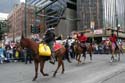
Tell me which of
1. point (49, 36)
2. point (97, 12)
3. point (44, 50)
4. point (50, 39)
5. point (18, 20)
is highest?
point (97, 12)

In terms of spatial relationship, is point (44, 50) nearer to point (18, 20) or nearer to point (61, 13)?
point (61, 13)

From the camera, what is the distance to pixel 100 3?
364 feet

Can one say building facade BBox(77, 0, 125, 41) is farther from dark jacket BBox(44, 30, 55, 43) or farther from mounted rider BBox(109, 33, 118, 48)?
dark jacket BBox(44, 30, 55, 43)

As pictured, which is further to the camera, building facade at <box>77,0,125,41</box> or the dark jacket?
building facade at <box>77,0,125,41</box>

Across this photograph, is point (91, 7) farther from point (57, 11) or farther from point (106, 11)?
point (57, 11)

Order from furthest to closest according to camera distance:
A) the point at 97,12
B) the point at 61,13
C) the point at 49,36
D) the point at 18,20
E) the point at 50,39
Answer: the point at 18,20, the point at 61,13, the point at 97,12, the point at 49,36, the point at 50,39

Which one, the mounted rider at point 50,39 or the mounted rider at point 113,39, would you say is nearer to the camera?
the mounted rider at point 50,39

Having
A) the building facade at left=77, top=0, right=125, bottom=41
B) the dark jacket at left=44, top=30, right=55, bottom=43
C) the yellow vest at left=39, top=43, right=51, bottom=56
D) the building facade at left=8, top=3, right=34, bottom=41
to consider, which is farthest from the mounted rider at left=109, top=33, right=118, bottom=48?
the building facade at left=8, top=3, right=34, bottom=41

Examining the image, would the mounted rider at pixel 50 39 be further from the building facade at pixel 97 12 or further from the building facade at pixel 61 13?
the building facade at pixel 61 13

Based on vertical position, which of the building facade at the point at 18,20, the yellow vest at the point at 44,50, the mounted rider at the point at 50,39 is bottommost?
the yellow vest at the point at 44,50

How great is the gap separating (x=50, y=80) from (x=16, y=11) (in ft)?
402

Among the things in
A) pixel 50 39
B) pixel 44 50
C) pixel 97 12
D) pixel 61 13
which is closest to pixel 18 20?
A: pixel 61 13

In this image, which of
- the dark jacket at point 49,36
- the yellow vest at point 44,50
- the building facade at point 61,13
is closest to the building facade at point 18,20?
the building facade at point 61,13

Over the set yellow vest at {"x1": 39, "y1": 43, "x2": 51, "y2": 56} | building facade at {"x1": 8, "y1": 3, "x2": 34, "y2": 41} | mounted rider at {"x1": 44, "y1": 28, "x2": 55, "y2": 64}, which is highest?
building facade at {"x1": 8, "y1": 3, "x2": 34, "y2": 41}
